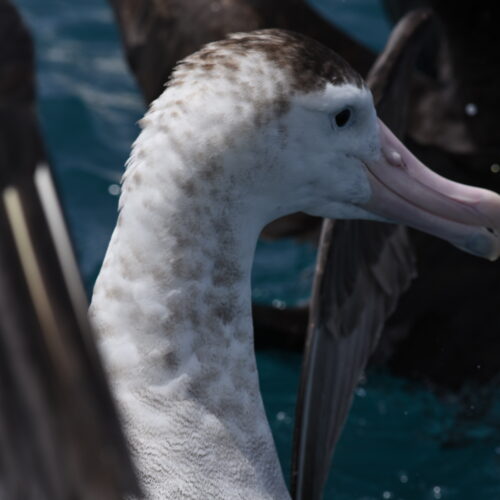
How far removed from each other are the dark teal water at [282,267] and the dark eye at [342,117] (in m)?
0.57

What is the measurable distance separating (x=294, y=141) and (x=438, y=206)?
408mm

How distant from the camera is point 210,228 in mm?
2326

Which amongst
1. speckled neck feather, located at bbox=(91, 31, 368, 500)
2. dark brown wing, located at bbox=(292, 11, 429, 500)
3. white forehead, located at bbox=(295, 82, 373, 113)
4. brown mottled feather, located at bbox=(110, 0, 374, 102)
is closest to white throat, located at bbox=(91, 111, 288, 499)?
speckled neck feather, located at bbox=(91, 31, 368, 500)

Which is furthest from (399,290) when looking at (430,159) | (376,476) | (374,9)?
(374,9)

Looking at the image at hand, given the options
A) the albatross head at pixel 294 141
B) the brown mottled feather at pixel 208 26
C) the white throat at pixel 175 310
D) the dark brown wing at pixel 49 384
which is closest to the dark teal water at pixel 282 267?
the white throat at pixel 175 310

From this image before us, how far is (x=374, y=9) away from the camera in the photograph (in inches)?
308

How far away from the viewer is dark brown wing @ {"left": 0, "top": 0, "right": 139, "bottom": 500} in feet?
3.92

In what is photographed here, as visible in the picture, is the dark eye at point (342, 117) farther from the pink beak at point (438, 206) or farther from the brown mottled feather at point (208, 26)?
the brown mottled feather at point (208, 26)

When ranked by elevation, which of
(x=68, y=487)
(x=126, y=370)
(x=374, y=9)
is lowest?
(x=374, y=9)

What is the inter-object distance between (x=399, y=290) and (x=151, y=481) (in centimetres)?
149

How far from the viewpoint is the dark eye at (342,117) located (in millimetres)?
2434

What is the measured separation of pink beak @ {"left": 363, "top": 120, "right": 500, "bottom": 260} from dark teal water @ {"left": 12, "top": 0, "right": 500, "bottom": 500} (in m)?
0.68

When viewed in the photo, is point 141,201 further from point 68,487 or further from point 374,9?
point 374,9

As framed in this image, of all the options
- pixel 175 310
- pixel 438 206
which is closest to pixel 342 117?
pixel 438 206
